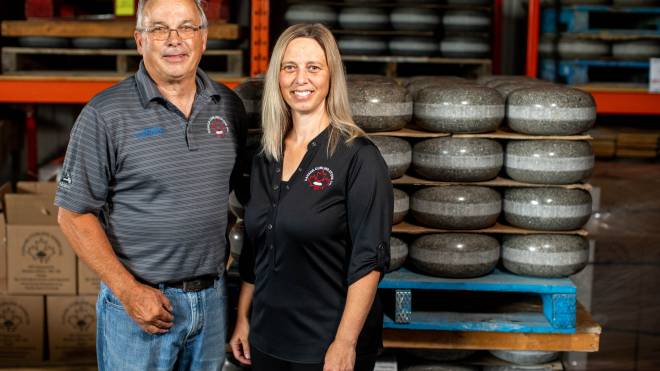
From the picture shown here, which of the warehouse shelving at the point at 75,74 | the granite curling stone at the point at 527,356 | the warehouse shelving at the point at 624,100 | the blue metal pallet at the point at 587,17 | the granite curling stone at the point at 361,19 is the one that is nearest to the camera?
the granite curling stone at the point at 527,356

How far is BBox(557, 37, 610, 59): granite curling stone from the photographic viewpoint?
4199 mm

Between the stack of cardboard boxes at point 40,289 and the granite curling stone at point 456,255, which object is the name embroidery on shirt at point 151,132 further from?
the stack of cardboard boxes at point 40,289

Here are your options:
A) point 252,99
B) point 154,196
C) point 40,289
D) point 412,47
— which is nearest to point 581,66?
point 412,47

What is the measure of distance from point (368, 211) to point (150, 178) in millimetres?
666

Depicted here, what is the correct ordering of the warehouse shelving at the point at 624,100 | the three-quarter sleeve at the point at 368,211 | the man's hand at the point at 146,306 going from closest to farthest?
the three-quarter sleeve at the point at 368,211 → the man's hand at the point at 146,306 → the warehouse shelving at the point at 624,100

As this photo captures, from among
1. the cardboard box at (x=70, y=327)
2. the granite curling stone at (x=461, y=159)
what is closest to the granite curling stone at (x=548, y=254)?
the granite curling stone at (x=461, y=159)

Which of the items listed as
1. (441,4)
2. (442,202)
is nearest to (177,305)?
(442,202)

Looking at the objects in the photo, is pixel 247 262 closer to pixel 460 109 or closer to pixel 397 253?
pixel 397 253

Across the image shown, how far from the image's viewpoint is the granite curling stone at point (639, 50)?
411 centimetres

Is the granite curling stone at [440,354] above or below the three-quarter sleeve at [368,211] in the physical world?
below

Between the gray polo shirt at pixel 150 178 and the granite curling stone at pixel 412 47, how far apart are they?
2857 mm

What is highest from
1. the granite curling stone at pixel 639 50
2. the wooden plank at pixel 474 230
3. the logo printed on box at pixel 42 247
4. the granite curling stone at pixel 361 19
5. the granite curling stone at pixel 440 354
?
the granite curling stone at pixel 361 19

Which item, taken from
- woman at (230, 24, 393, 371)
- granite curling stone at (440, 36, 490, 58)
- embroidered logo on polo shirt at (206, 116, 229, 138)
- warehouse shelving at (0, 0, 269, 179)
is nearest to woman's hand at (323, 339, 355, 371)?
woman at (230, 24, 393, 371)

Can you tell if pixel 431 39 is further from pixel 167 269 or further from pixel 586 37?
pixel 167 269
